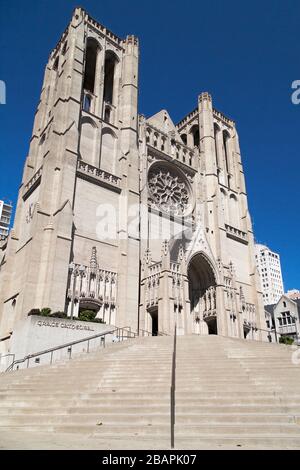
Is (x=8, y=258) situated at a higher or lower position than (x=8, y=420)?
higher

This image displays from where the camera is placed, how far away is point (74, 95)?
102 ft

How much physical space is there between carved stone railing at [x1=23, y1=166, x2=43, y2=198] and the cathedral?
7.4 inches

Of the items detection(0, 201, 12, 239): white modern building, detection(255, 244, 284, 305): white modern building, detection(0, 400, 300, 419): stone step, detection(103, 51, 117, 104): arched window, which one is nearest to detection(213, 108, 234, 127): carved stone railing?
detection(103, 51, 117, 104): arched window

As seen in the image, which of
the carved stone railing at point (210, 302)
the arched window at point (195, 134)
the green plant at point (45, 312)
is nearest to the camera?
the green plant at point (45, 312)

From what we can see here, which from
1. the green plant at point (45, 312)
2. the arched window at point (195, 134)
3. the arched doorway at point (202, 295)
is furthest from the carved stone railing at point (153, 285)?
the arched window at point (195, 134)

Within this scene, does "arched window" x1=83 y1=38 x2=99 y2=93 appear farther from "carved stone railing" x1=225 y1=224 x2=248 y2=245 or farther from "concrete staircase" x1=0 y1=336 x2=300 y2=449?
"concrete staircase" x1=0 y1=336 x2=300 y2=449

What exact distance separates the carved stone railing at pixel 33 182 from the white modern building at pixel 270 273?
12135 centimetres

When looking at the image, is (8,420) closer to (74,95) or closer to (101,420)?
(101,420)

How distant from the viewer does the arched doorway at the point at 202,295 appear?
3133cm

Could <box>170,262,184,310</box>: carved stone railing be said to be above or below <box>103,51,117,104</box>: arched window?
below

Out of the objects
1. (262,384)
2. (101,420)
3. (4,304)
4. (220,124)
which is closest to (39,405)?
(101,420)

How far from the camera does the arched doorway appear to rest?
31328 mm

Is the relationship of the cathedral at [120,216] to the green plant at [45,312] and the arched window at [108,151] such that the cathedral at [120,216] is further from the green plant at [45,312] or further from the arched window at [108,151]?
the green plant at [45,312]

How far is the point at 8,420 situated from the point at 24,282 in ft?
50.0
